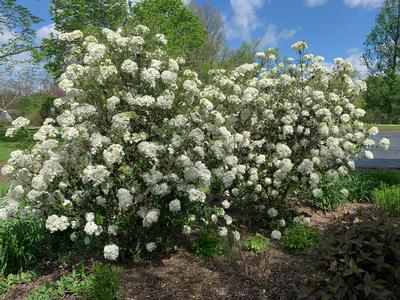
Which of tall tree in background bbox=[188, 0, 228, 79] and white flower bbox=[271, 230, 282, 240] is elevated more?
tall tree in background bbox=[188, 0, 228, 79]

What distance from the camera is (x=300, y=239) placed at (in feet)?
17.0

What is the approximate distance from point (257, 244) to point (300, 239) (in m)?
0.58

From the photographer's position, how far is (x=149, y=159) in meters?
4.18

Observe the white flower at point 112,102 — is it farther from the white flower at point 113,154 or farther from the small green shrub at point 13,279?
the small green shrub at point 13,279

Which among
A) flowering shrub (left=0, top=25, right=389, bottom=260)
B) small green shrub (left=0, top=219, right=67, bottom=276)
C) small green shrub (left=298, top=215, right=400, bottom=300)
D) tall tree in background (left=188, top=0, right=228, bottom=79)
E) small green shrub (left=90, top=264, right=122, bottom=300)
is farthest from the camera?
tall tree in background (left=188, top=0, right=228, bottom=79)

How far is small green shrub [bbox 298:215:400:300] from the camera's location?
2.83m

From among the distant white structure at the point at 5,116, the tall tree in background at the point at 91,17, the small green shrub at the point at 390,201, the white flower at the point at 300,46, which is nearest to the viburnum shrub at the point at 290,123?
the white flower at the point at 300,46

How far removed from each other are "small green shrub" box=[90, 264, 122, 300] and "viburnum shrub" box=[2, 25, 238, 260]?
0.86 feet

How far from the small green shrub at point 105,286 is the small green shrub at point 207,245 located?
1.37 meters

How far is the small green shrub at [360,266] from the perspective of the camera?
9.29 feet

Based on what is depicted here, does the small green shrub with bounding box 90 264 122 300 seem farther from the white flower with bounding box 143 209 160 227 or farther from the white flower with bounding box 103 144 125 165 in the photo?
the white flower with bounding box 103 144 125 165

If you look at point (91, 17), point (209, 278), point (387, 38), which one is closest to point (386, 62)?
point (387, 38)

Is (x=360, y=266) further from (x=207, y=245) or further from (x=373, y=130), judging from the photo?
(x=373, y=130)

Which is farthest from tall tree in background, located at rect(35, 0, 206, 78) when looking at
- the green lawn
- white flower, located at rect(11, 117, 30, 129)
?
white flower, located at rect(11, 117, 30, 129)
